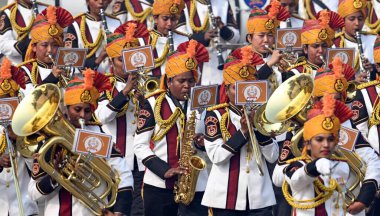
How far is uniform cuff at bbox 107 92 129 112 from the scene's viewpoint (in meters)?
15.9

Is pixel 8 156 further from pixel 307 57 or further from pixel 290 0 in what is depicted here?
pixel 290 0

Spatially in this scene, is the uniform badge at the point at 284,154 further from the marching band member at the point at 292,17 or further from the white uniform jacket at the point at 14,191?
the marching band member at the point at 292,17

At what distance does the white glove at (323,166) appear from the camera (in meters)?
12.6

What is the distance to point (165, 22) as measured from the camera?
18016mm

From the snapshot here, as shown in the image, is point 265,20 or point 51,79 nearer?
point 51,79

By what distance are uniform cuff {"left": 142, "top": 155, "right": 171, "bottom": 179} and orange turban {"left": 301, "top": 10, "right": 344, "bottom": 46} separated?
2.84 m

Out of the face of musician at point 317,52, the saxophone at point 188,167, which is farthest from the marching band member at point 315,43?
the saxophone at point 188,167

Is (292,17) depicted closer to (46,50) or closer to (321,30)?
(321,30)

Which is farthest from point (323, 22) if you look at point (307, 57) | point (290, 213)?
point (290, 213)

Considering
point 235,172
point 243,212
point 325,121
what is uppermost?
point 325,121

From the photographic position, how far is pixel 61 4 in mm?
20781

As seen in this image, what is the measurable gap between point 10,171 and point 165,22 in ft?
14.1

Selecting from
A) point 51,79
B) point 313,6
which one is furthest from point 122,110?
point 313,6

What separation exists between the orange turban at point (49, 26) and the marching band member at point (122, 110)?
21.5 inches
